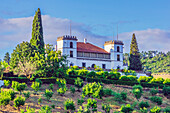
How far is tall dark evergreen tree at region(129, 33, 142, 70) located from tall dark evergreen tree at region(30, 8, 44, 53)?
2081 cm

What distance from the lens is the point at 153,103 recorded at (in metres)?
37.2

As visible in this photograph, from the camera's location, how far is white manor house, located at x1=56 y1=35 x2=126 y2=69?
59625 mm

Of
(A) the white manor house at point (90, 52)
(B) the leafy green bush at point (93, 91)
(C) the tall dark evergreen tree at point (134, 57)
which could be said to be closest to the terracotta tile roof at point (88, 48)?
(A) the white manor house at point (90, 52)

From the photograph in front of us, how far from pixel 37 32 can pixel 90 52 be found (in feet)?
43.6

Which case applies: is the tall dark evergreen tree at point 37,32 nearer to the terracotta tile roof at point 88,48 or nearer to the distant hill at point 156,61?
the terracotta tile roof at point 88,48

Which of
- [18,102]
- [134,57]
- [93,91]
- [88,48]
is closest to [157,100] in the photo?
[93,91]

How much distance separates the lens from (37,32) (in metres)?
54.0

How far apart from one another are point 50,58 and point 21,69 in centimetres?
408

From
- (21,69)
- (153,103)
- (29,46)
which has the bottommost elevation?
(153,103)

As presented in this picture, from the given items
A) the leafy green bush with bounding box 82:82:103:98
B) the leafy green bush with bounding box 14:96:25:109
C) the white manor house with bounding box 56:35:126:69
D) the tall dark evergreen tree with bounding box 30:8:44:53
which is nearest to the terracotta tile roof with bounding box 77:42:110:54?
the white manor house with bounding box 56:35:126:69

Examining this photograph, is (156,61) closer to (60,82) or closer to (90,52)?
(90,52)

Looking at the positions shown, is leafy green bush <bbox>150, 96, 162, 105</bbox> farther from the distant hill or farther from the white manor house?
the distant hill

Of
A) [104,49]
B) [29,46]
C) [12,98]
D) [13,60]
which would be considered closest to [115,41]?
[104,49]

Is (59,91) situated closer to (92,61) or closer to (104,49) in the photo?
(92,61)
